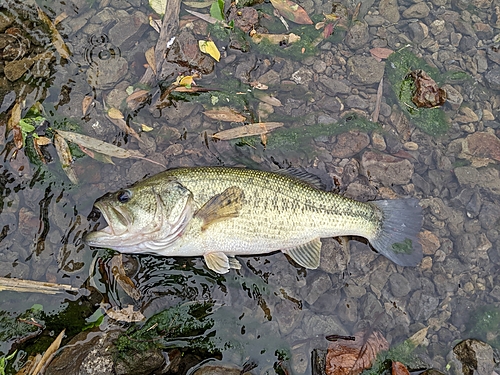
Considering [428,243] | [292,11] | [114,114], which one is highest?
[292,11]

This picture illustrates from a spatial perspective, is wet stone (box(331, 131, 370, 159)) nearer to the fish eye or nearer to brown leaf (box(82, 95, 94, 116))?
the fish eye

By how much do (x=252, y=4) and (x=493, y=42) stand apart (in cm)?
335

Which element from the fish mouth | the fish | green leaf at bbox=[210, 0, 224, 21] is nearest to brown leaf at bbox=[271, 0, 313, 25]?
green leaf at bbox=[210, 0, 224, 21]

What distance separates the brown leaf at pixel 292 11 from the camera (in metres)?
5.41

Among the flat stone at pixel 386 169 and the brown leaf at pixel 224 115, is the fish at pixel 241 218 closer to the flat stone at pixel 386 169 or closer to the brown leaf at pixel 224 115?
the flat stone at pixel 386 169

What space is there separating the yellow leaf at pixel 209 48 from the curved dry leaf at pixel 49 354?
3.76 metres

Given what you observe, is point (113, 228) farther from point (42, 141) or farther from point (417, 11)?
point (417, 11)

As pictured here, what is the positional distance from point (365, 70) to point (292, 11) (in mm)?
1258

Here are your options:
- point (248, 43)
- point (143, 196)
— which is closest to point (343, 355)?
point (143, 196)

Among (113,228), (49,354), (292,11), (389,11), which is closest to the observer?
(113,228)

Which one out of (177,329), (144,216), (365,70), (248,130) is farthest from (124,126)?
(365,70)

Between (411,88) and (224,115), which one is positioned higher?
(411,88)

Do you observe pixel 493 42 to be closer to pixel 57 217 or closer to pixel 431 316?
pixel 431 316

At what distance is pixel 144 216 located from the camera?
4.27 meters
